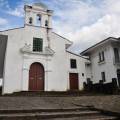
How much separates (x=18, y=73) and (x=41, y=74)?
239cm

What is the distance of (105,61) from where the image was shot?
73.5 ft

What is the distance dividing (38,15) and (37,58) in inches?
199

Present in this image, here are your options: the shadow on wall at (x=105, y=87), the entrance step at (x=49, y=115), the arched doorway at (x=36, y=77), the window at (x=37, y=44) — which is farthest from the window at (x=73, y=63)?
the entrance step at (x=49, y=115)

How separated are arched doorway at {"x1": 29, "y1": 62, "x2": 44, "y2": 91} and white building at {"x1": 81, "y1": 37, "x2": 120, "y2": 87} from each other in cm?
780

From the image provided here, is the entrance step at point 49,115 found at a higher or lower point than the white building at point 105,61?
lower

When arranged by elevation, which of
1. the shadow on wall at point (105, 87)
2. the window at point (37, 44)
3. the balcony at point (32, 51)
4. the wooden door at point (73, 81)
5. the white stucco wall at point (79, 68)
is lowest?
the shadow on wall at point (105, 87)

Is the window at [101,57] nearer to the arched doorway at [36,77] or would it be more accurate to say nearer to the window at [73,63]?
the window at [73,63]

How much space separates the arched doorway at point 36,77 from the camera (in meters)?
18.1

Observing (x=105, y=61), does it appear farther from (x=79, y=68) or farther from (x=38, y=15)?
(x=38, y=15)

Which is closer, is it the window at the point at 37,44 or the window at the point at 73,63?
the window at the point at 37,44

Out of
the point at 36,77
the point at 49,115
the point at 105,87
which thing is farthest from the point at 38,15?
the point at 49,115

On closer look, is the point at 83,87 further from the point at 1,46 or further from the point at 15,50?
the point at 1,46

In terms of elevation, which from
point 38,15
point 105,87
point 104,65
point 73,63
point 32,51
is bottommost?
point 105,87

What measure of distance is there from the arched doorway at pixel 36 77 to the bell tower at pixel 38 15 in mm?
4574
